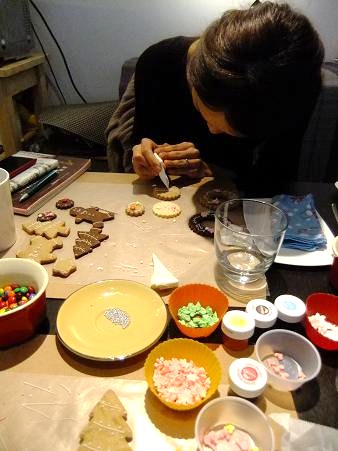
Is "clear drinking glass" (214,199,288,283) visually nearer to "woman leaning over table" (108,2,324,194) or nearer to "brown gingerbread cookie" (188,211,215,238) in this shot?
"brown gingerbread cookie" (188,211,215,238)

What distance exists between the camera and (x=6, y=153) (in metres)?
2.31

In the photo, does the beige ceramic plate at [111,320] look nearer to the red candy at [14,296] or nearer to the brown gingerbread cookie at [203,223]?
the red candy at [14,296]

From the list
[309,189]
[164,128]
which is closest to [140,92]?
[164,128]

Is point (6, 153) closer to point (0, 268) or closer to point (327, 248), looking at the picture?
point (0, 268)

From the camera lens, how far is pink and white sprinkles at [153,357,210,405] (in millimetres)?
630

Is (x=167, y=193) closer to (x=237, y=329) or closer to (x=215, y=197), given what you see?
(x=215, y=197)

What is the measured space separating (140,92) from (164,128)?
154mm

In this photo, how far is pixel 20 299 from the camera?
0.77 metres

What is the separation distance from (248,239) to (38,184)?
64 centimetres

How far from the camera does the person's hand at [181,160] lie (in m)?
1.31

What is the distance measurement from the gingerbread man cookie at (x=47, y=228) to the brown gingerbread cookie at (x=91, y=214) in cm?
5

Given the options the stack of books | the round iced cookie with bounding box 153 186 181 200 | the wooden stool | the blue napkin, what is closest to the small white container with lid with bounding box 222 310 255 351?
the blue napkin

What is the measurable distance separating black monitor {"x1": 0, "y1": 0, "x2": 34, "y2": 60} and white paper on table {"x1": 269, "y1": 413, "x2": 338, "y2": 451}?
218 centimetres

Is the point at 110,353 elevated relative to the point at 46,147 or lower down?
elevated
